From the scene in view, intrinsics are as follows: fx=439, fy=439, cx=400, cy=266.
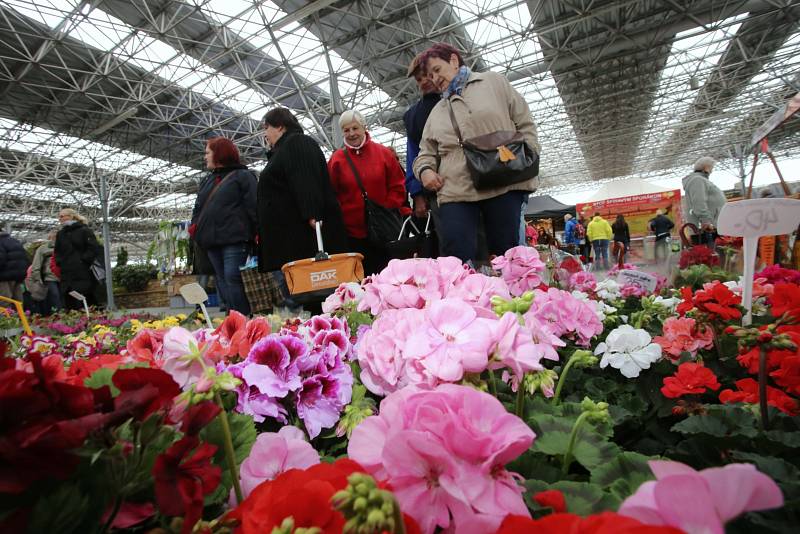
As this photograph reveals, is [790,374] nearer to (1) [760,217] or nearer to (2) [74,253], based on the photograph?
(1) [760,217]

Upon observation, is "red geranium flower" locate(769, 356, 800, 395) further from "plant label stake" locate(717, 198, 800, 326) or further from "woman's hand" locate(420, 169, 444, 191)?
"woman's hand" locate(420, 169, 444, 191)

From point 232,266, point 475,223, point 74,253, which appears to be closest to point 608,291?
point 475,223

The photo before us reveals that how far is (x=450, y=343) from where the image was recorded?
0.48 metres

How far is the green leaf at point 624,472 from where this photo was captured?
457mm

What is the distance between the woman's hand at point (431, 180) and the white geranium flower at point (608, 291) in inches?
33.7

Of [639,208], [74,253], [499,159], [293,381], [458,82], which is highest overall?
[458,82]

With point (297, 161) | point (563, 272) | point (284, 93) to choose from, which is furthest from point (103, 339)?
point (284, 93)

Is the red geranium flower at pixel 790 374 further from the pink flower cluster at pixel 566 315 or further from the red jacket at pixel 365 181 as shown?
the red jacket at pixel 365 181

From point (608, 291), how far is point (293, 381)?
168 centimetres

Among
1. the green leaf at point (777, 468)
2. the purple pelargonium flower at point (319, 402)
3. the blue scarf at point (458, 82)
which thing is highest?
the blue scarf at point (458, 82)

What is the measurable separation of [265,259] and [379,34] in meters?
9.90

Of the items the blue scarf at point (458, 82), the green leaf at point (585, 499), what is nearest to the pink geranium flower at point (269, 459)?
the green leaf at point (585, 499)

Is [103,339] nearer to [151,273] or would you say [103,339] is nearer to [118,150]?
[151,273]

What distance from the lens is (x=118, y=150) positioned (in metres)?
16.6
